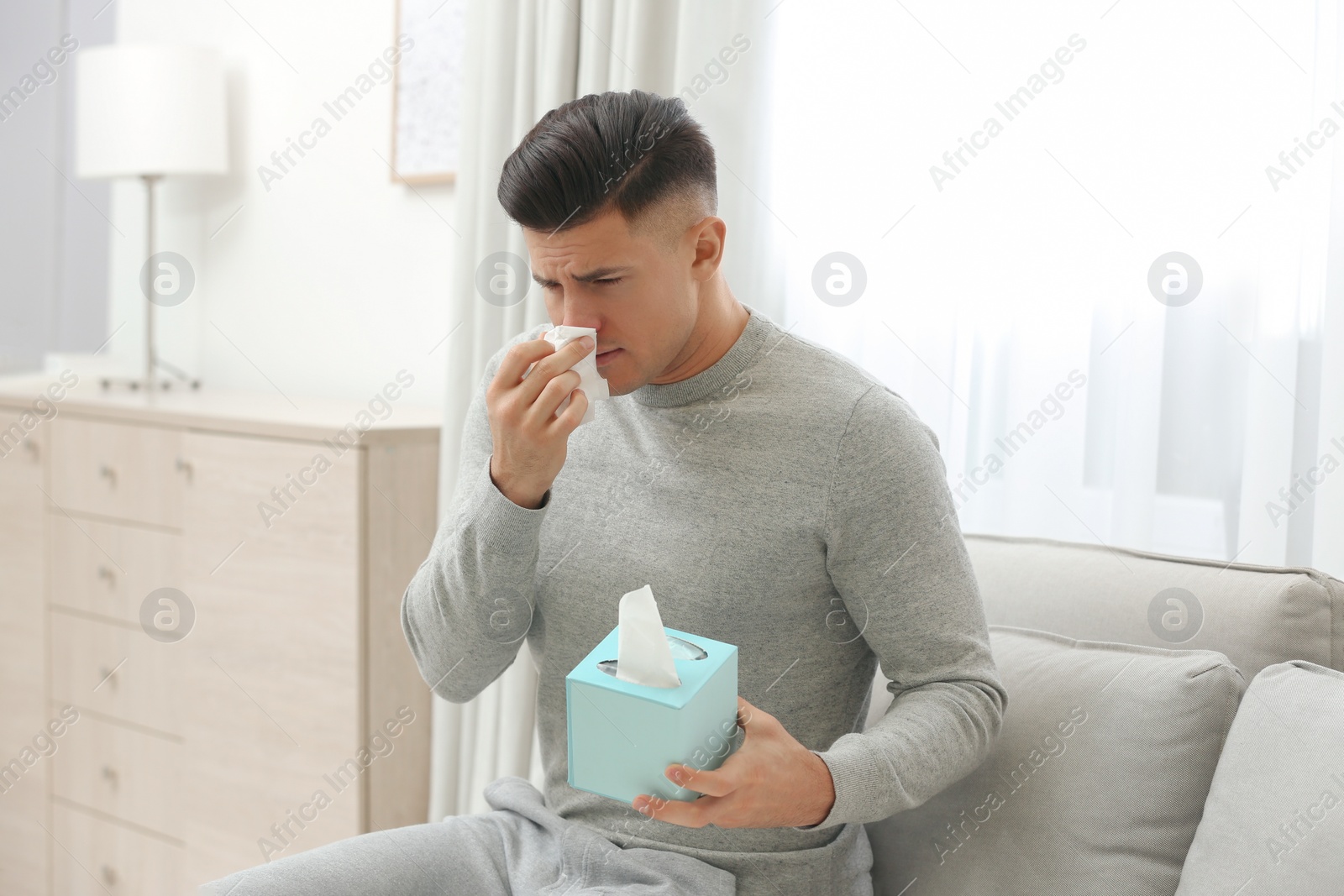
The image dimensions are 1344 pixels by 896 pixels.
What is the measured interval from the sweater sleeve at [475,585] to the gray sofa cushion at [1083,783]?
1.69 feet

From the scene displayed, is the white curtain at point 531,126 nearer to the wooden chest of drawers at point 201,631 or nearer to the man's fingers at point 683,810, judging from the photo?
the wooden chest of drawers at point 201,631

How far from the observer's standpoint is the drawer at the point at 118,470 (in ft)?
6.44

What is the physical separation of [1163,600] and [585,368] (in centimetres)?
68

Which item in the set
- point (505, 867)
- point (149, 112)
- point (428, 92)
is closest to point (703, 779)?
point (505, 867)

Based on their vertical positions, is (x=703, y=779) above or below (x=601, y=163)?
below

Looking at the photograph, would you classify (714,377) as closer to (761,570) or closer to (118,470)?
(761,570)

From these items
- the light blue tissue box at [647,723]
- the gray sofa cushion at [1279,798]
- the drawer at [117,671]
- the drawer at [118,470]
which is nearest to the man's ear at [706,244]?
the light blue tissue box at [647,723]

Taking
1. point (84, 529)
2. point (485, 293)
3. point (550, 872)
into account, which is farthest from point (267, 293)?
point (550, 872)

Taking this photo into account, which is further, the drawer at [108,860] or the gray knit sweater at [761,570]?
the drawer at [108,860]

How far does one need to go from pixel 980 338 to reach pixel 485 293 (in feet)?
2.96

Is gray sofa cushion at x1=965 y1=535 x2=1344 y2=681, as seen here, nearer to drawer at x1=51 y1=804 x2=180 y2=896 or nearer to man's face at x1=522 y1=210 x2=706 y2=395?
man's face at x1=522 y1=210 x2=706 y2=395

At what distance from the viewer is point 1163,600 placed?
113 centimetres

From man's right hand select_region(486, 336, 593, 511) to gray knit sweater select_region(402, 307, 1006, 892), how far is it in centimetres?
3

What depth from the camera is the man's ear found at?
1.14 meters
